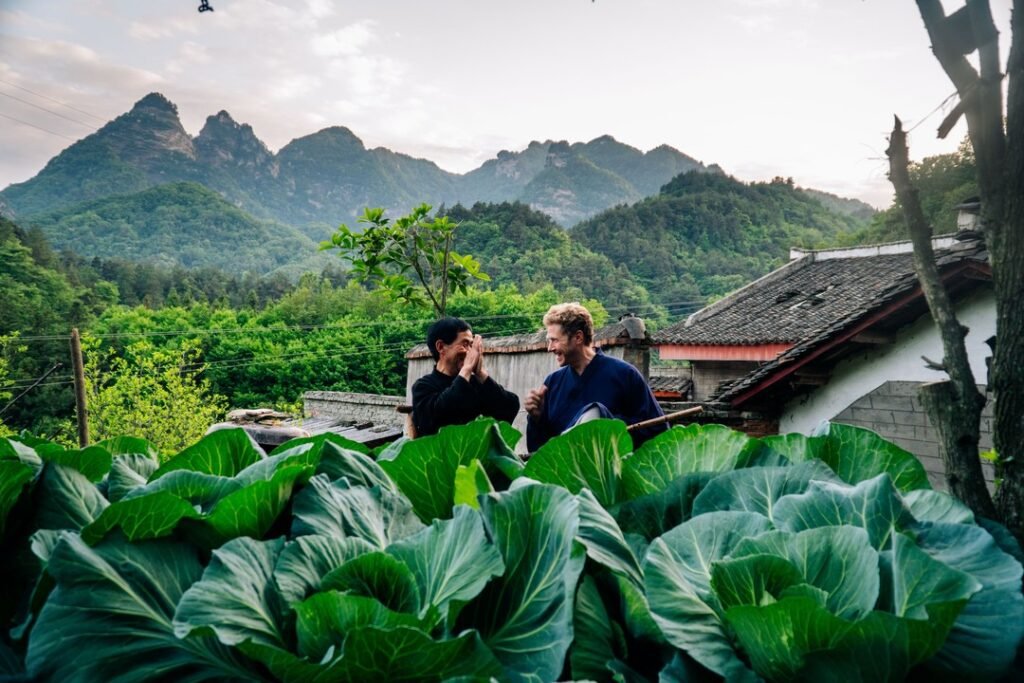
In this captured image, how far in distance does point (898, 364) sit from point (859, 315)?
0.63 meters

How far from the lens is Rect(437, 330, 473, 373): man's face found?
3.42 m

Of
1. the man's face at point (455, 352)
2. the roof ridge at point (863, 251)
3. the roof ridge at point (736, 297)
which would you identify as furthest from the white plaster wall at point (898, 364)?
the roof ridge at point (863, 251)

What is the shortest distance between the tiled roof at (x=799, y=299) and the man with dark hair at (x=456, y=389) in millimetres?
11415

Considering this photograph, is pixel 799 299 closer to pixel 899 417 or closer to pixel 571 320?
pixel 899 417

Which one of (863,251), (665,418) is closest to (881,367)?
(665,418)

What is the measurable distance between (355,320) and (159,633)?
43910 millimetres

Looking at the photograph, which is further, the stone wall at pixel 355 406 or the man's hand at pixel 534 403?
the stone wall at pixel 355 406

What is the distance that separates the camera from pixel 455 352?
11.2 feet

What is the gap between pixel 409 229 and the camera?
539 centimetres

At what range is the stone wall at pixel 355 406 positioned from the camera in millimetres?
15055

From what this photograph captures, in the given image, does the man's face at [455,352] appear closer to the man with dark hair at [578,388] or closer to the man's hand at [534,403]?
the man with dark hair at [578,388]

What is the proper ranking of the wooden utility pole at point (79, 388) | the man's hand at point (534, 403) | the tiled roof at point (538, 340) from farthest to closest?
1. the wooden utility pole at point (79, 388)
2. the tiled roof at point (538, 340)
3. the man's hand at point (534, 403)

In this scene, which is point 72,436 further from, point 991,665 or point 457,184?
point 457,184

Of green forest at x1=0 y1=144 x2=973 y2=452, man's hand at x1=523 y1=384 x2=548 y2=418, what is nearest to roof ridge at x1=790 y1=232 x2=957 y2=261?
green forest at x1=0 y1=144 x2=973 y2=452
